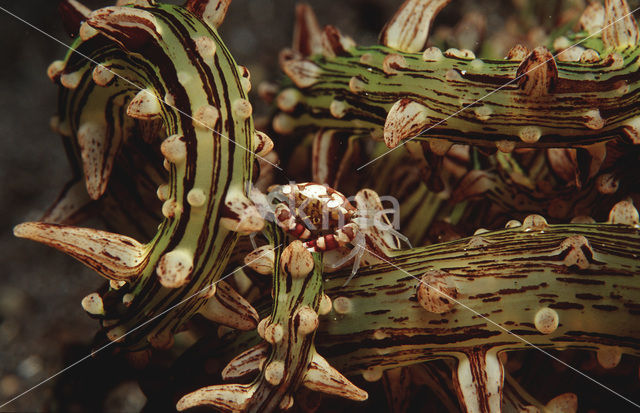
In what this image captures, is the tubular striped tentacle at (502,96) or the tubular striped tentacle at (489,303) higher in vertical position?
the tubular striped tentacle at (502,96)

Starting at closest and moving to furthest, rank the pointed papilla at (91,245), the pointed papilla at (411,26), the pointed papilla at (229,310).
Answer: the pointed papilla at (91,245)
the pointed papilla at (229,310)
the pointed papilla at (411,26)

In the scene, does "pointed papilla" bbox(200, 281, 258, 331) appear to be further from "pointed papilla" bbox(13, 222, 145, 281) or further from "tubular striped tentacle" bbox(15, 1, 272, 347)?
"pointed papilla" bbox(13, 222, 145, 281)

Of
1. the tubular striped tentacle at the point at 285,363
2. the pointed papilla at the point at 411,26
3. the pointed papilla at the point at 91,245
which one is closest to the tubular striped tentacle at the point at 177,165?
the pointed papilla at the point at 91,245

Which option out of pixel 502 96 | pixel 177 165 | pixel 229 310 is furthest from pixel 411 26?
pixel 229 310

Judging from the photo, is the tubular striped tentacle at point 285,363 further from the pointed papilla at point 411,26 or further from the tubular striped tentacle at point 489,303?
the pointed papilla at point 411,26

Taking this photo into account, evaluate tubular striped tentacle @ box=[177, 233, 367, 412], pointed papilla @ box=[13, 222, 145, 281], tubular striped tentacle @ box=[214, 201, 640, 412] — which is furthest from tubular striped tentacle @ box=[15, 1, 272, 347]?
tubular striped tentacle @ box=[214, 201, 640, 412]

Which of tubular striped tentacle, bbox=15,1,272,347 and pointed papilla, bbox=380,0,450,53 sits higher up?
pointed papilla, bbox=380,0,450,53

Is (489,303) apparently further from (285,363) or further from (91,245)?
(91,245)

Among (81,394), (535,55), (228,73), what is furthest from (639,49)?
(81,394)
